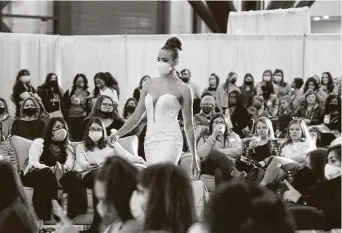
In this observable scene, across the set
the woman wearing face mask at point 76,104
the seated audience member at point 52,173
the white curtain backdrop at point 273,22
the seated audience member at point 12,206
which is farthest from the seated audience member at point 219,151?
the white curtain backdrop at point 273,22

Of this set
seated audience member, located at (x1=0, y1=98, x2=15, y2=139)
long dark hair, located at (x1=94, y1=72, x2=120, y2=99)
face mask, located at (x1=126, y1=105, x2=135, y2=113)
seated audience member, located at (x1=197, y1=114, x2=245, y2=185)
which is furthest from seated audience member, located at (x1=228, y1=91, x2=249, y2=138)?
seated audience member, located at (x1=0, y1=98, x2=15, y2=139)

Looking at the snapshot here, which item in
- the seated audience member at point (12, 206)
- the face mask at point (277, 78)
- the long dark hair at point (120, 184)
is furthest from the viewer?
the face mask at point (277, 78)

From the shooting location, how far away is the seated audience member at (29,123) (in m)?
8.80

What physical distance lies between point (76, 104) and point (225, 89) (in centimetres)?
280

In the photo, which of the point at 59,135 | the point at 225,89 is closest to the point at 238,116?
the point at 225,89

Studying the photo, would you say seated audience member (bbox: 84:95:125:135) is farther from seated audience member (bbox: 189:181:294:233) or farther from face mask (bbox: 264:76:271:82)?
seated audience member (bbox: 189:181:294:233)

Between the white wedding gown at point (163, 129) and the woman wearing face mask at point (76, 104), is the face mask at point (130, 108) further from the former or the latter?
the white wedding gown at point (163, 129)

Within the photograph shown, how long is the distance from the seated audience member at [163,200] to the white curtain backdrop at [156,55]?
10.1 metres

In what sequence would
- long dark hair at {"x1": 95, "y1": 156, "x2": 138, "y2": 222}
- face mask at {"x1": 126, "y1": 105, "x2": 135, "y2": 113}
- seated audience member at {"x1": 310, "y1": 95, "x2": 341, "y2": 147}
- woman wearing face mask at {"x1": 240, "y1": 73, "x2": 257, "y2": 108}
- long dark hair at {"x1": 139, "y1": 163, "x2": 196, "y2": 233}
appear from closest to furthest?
long dark hair at {"x1": 139, "y1": 163, "x2": 196, "y2": 233}
long dark hair at {"x1": 95, "y1": 156, "x2": 138, "y2": 222}
seated audience member at {"x1": 310, "y1": 95, "x2": 341, "y2": 147}
face mask at {"x1": 126, "y1": 105, "x2": 135, "y2": 113}
woman wearing face mask at {"x1": 240, "y1": 73, "x2": 257, "y2": 108}

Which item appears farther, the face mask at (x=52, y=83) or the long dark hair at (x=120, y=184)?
the face mask at (x=52, y=83)

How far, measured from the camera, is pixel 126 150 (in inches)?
318

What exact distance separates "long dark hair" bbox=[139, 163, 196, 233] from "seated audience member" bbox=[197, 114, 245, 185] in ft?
13.6

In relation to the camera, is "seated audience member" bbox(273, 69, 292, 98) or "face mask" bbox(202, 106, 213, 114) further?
"seated audience member" bbox(273, 69, 292, 98)

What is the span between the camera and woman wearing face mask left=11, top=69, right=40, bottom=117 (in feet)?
39.5
